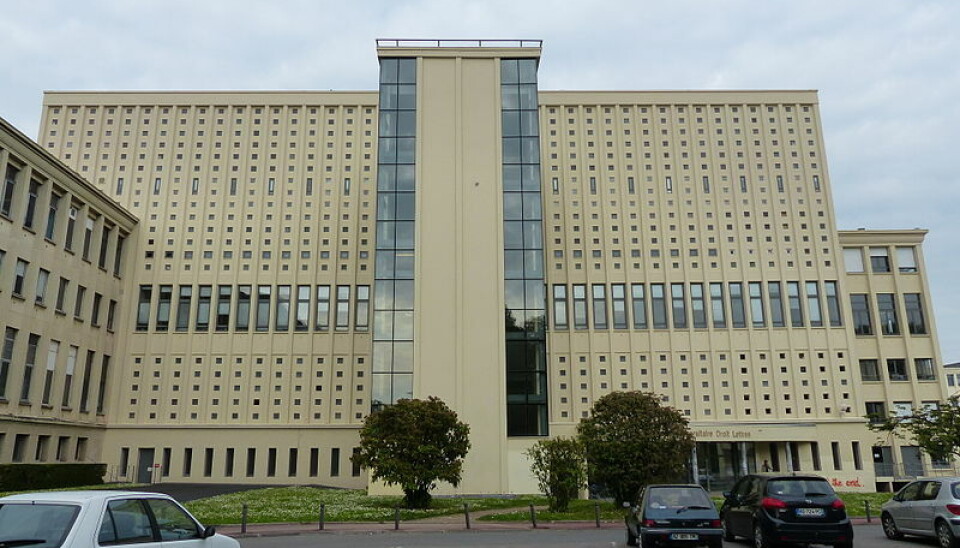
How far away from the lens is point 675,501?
13727 mm

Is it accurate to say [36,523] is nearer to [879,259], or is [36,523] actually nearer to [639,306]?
[639,306]

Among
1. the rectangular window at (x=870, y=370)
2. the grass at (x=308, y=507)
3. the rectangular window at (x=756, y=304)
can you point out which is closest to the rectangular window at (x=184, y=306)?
the grass at (x=308, y=507)

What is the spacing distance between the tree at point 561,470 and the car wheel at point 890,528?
9.53 metres

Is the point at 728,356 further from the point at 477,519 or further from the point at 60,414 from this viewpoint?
the point at 60,414

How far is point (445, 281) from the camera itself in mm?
35844

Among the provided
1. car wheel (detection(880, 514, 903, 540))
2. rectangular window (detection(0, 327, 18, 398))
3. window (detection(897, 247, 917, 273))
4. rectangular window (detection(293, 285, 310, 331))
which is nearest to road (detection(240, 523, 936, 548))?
car wheel (detection(880, 514, 903, 540))

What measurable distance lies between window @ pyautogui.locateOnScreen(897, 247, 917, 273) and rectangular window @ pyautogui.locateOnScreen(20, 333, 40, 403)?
166 ft

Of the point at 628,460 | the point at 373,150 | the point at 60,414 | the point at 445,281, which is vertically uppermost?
the point at 373,150

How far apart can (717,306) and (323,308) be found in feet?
79.7

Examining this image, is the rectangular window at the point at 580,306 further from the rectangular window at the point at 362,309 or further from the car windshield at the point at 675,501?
the car windshield at the point at 675,501

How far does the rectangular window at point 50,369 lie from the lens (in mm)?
35781

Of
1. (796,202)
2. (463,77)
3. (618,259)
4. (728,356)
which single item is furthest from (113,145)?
(796,202)

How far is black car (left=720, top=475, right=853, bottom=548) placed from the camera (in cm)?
1346

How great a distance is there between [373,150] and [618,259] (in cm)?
1711
